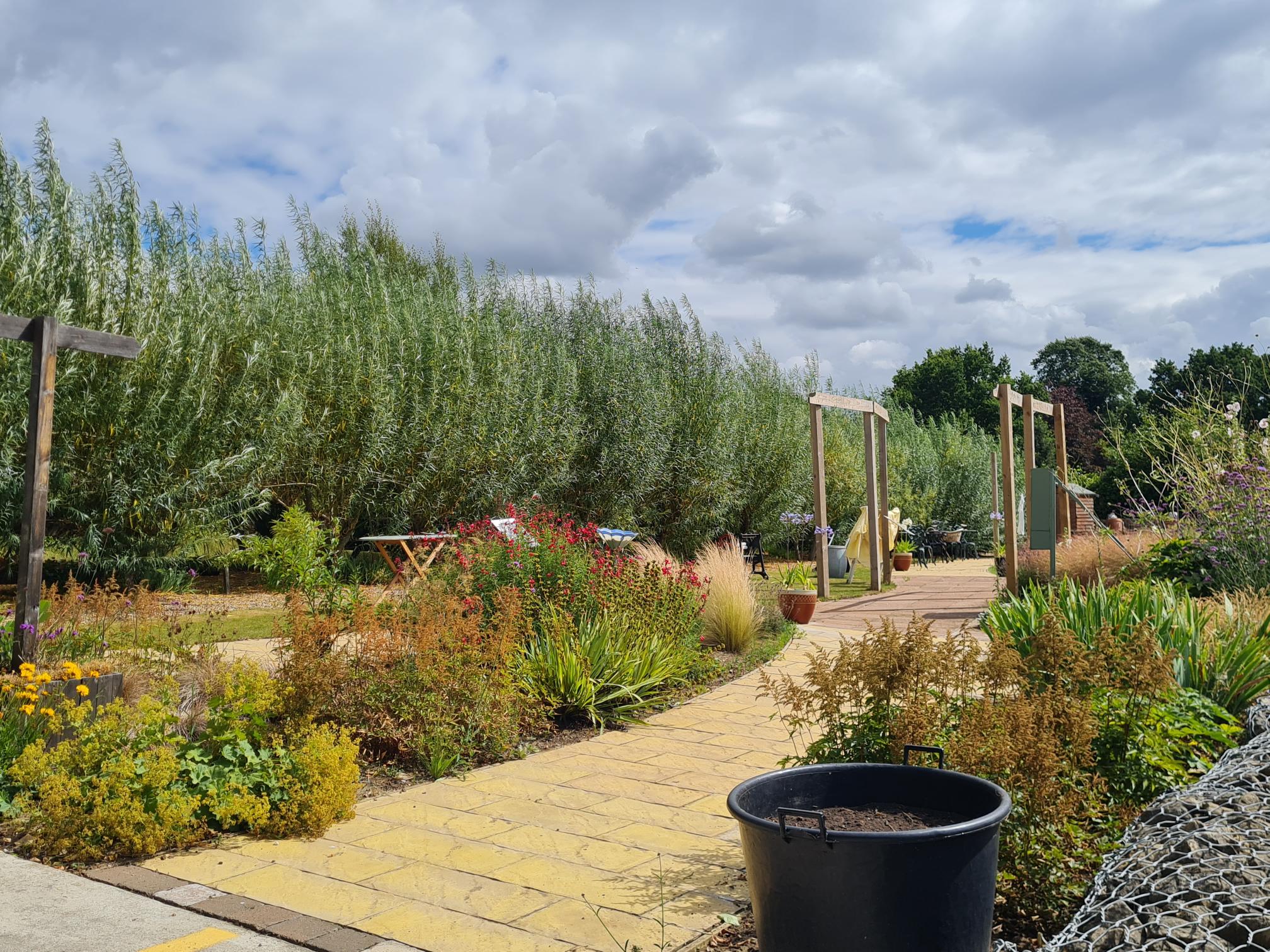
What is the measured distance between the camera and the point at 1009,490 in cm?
1219

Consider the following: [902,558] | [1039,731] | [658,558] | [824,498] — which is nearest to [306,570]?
[658,558]

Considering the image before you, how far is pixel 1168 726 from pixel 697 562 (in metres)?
5.74

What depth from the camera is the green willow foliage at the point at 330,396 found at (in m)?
10.6

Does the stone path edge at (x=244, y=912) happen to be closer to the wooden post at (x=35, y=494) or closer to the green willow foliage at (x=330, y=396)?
the wooden post at (x=35, y=494)

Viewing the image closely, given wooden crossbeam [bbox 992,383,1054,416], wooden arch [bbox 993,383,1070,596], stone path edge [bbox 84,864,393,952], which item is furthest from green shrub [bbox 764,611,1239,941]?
wooden crossbeam [bbox 992,383,1054,416]

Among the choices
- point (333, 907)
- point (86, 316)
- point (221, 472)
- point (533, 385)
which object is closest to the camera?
point (333, 907)

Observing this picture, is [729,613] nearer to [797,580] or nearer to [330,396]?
[797,580]

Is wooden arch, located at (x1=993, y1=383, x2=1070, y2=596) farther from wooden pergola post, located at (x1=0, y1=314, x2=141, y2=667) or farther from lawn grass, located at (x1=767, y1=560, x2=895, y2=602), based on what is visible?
wooden pergola post, located at (x1=0, y1=314, x2=141, y2=667)

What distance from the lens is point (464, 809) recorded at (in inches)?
170

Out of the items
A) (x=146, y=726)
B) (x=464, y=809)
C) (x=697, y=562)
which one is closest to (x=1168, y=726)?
(x=464, y=809)

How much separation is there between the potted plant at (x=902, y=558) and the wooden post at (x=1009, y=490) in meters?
6.16

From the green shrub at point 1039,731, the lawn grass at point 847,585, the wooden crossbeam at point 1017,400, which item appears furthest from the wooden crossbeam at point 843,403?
the green shrub at point 1039,731

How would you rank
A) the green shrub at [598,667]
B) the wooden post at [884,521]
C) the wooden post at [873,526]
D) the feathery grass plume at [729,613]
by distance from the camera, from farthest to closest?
the wooden post at [884,521], the wooden post at [873,526], the feathery grass plume at [729,613], the green shrub at [598,667]

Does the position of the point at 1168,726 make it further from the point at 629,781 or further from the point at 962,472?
the point at 962,472
